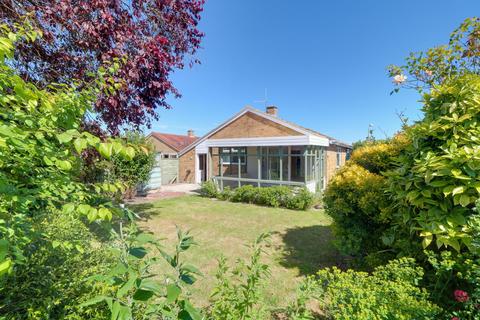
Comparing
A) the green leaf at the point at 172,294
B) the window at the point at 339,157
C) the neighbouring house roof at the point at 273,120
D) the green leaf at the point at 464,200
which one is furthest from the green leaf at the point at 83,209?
the window at the point at 339,157

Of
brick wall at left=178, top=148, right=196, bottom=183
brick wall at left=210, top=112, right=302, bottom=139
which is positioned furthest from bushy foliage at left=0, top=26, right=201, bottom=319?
brick wall at left=178, top=148, right=196, bottom=183

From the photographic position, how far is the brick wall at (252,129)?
12203 millimetres

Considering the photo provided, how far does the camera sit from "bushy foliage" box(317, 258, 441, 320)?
5.94 feet

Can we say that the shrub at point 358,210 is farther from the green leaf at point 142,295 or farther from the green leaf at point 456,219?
the green leaf at point 142,295

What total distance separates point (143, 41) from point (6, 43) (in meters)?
3.88

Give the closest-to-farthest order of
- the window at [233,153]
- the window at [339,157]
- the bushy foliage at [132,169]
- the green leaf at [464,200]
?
the green leaf at [464,200] < the bushy foliage at [132,169] < the window at [233,153] < the window at [339,157]

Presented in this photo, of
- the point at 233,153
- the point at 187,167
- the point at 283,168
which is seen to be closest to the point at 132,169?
the point at 233,153

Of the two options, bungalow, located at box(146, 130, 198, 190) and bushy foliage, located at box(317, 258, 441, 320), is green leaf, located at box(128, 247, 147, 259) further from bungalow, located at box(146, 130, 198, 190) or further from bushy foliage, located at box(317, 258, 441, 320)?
bungalow, located at box(146, 130, 198, 190)

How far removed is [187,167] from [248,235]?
14424 millimetres

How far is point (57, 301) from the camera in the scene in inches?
67.1

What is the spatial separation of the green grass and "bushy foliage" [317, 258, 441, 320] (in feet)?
2.16

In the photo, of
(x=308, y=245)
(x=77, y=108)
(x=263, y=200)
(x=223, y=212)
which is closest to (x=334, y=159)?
(x=263, y=200)

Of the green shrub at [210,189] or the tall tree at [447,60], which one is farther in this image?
the green shrub at [210,189]

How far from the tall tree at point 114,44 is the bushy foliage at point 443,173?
3.90 m
